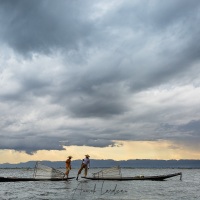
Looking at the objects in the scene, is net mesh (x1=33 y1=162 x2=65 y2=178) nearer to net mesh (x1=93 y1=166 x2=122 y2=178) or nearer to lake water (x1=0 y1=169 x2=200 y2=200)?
lake water (x1=0 y1=169 x2=200 y2=200)

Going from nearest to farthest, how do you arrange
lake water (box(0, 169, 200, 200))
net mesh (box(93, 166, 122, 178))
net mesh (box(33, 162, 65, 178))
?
1. lake water (box(0, 169, 200, 200))
2. net mesh (box(33, 162, 65, 178))
3. net mesh (box(93, 166, 122, 178))

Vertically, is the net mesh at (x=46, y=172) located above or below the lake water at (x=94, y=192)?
above

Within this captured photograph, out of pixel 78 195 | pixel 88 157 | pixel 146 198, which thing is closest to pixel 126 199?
pixel 146 198

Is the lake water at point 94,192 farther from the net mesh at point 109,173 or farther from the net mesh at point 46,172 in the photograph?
the net mesh at point 109,173

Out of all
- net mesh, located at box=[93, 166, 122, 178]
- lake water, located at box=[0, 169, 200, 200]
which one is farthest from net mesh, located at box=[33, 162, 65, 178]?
net mesh, located at box=[93, 166, 122, 178]

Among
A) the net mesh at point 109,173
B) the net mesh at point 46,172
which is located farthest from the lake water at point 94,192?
the net mesh at point 109,173

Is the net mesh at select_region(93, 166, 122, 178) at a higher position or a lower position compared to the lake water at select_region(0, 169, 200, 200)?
higher

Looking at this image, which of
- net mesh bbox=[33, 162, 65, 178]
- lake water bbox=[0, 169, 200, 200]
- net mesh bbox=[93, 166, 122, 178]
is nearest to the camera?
lake water bbox=[0, 169, 200, 200]

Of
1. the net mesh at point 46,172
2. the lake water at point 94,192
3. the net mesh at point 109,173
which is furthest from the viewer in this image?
the net mesh at point 109,173

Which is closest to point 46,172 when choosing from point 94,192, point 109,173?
point 109,173

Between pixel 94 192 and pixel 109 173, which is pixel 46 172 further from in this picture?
pixel 94 192

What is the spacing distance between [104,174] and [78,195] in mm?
15734

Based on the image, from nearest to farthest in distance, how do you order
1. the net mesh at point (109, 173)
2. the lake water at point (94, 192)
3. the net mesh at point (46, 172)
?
the lake water at point (94, 192) < the net mesh at point (46, 172) < the net mesh at point (109, 173)

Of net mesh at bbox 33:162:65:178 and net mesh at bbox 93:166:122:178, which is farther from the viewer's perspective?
net mesh at bbox 93:166:122:178
